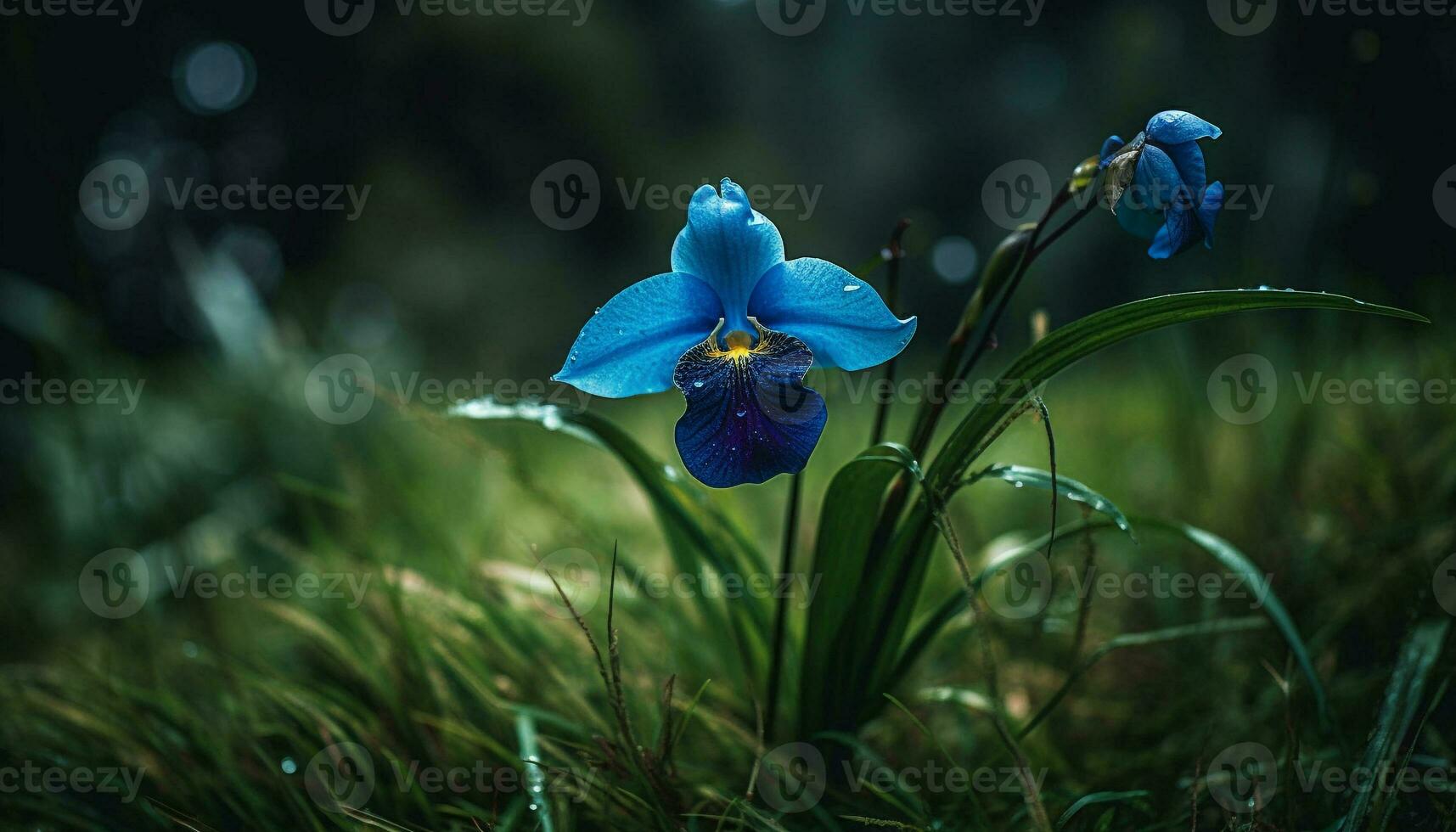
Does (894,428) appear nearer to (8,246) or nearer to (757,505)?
(757,505)

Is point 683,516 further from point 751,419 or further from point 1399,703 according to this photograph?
point 1399,703

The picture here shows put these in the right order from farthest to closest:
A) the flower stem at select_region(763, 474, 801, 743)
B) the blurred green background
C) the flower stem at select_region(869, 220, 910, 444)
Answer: the blurred green background, the flower stem at select_region(763, 474, 801, 743), the flower stem at select_region(869, 220, 910, 444)

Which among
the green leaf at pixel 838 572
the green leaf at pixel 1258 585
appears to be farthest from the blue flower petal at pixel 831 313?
the green leaf at pixel 1258 585

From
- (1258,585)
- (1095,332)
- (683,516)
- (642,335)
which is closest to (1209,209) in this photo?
(1095,332)

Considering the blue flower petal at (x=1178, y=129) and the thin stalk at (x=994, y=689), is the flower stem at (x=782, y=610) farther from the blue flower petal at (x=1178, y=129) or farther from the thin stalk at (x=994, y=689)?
the blue flower petal at (x=1178, y=129)

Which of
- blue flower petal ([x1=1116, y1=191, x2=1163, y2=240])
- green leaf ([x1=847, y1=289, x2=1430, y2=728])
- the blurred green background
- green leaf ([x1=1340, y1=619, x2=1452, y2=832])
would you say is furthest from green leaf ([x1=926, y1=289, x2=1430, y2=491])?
green leaf ([x1=1340, y1=619, x2=1452, y2=832])

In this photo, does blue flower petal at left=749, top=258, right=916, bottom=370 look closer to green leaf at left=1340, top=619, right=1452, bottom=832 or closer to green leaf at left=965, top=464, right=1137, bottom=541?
green leaf at left=965, top=464, right=1137, bottom=541
